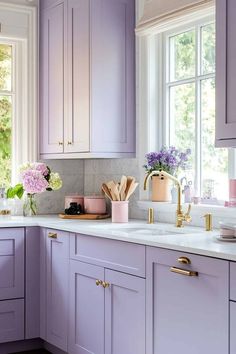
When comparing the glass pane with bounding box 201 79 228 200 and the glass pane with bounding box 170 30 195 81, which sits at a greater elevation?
the glass pane with bounding box 170 30 195 81

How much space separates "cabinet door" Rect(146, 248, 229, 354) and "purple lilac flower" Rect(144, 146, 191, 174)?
3.42ft

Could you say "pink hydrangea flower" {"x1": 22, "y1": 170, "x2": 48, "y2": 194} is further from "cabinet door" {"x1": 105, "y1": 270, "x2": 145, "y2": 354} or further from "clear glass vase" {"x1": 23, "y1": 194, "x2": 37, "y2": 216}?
"cabinet door" {"x1": 105, "y1": 270, "x2": 145, "y2": 354}

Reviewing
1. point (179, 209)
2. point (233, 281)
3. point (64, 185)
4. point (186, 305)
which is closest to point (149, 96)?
point (179, 209)

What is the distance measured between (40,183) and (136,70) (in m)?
1.02

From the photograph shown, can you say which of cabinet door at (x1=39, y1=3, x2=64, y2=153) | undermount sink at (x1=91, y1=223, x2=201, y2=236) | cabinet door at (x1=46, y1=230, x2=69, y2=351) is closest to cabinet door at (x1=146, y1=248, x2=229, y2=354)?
undermount sink at (x1=91, y1=223, x2=201, y2=236)

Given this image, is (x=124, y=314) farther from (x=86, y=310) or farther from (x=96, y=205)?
(x=96, y=205)

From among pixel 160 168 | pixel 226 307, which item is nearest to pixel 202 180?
pixel 160 168

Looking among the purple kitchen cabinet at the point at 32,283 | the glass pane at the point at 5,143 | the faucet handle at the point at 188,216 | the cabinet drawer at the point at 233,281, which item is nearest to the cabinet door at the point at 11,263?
the purple kitchen cabinet at the point at 32,283

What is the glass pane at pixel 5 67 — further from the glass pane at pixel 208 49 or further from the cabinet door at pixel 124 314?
the cabinet door at pixel 124 314

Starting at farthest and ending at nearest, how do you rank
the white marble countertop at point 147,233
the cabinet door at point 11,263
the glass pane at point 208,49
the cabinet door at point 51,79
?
the cabinet door at point 51,79, the cabinet door at point 11,263, the glass pane at point 208,49, the white marble countertop at point 147,233

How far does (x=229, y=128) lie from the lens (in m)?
2.88

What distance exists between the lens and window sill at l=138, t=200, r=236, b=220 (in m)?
3.38

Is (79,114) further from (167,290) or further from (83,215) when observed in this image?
(167,290)

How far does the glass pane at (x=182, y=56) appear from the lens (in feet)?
12.8
